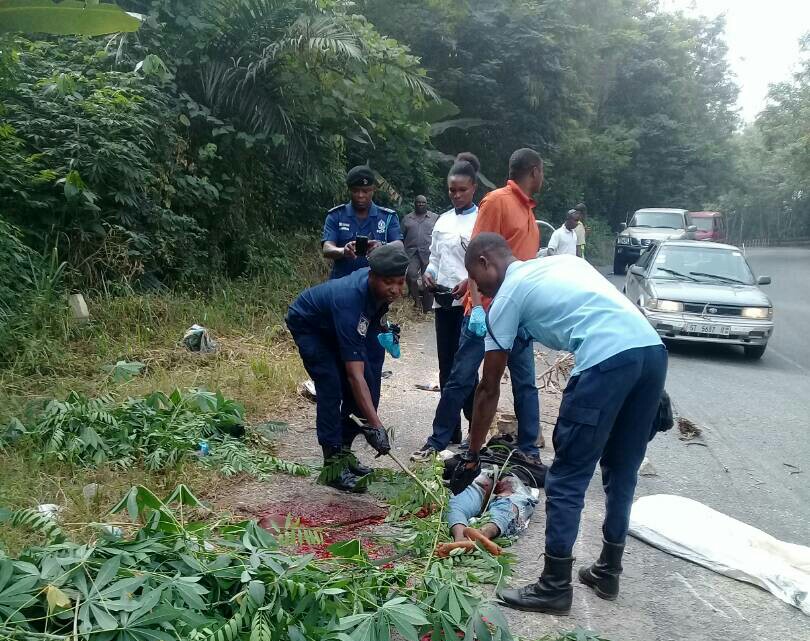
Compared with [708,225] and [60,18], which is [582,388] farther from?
[708,225]

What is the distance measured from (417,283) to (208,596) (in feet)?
28.5

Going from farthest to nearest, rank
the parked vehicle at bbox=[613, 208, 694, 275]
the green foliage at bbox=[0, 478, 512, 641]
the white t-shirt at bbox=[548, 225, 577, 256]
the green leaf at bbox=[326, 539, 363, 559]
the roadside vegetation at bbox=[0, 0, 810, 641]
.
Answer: the parked vehicle at bbox=[613, 208, 694, 275] → the white t-shirt at bbox=[548, 225, 577, 256] → the green leaf at bbox=[326, 539, 363, 559] → the roadside vegetation at bbox=[0, 0, 810, 641] → the green foliage at bbox=[0, 478, 512, 641]

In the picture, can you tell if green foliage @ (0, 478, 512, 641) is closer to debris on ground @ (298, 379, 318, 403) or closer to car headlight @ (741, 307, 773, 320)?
debris on ground @ (298, 379, 318, 403)

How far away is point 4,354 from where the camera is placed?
21.8ft

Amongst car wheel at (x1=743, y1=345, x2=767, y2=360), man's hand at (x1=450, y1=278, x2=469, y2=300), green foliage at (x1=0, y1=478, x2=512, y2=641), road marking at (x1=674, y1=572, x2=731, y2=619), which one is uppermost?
man's hand at (x1=450, y1=278, x2=469, y2=300)

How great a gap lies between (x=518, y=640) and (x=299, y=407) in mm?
3911

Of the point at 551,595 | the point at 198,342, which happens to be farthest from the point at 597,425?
the point at 198,342

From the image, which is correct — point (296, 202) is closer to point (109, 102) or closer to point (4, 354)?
point (109, 102)

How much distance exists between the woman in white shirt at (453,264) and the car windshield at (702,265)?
602cm

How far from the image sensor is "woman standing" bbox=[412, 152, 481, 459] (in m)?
5.60

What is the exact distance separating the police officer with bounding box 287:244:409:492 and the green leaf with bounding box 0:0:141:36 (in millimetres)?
1979

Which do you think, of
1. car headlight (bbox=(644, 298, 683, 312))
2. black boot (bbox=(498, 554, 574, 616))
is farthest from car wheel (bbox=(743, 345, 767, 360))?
black boot (bbox=(498, 554, 574, 616))

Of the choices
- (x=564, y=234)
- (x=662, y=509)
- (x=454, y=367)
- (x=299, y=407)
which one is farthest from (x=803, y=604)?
(x=564, y=234)

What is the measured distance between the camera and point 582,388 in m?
3.29
